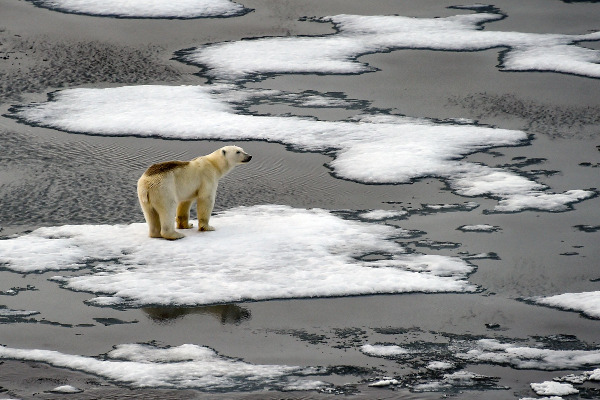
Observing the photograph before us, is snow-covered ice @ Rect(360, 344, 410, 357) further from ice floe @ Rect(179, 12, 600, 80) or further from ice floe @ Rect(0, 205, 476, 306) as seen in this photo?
ice floe @ Rect(179, 12, 600, 80)

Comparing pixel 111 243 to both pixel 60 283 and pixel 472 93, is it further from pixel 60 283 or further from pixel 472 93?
pixel 472 93

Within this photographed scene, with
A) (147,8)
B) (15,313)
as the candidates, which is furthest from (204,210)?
(147,8)

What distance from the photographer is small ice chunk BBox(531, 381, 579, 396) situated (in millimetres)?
6082

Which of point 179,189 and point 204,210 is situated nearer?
point 179,189

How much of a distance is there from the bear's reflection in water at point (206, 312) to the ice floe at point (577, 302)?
7.23 feet

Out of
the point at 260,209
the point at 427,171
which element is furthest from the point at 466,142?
the point at 260,209

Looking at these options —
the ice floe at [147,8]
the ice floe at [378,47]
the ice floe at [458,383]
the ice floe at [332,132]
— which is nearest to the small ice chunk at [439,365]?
the ice floe at [458,383]

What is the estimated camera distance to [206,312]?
738 centimetres

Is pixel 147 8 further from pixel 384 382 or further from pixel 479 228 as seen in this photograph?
pixel 384 382

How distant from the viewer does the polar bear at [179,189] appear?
8.62 m

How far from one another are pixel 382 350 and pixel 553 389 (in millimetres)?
1186

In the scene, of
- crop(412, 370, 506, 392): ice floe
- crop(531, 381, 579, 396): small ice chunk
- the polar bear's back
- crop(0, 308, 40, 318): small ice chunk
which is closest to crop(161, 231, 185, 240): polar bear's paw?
the polar bear's back

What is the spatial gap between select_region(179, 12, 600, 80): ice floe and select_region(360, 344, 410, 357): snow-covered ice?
786 centimetres

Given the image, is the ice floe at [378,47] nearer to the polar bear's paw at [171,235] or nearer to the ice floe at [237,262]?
the ice floe at [237,262]
